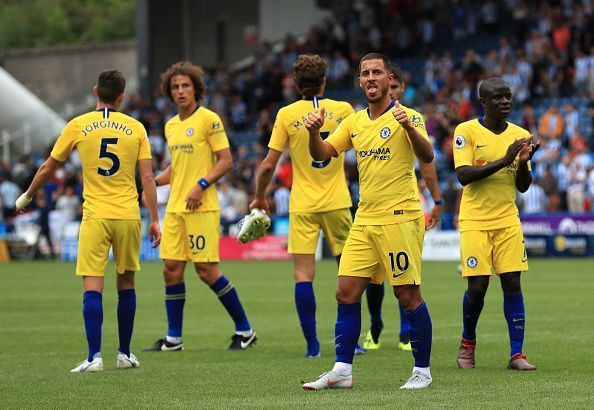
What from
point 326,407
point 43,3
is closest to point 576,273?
point 326,407

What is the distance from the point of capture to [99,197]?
34.8 feet

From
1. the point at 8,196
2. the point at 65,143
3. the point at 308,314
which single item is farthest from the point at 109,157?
the point at 8,196

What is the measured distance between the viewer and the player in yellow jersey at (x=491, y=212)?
33.3ft

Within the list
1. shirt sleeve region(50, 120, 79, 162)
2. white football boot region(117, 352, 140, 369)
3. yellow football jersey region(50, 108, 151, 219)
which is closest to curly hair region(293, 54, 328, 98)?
yellow football jersey region(50, 108, 151, 219)

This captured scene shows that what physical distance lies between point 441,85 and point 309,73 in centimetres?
2430

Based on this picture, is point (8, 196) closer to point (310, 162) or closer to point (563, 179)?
point (563, 179)

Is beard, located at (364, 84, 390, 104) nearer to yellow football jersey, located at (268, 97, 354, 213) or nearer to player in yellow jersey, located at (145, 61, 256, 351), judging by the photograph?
yellow football jersey, located at (268, 97, 354, 213)

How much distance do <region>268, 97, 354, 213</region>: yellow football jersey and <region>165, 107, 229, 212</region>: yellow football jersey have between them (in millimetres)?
907

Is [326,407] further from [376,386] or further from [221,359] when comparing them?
[221,359]

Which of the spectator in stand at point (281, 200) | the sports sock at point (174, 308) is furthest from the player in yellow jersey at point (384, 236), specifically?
the spectator in stand at point (281, 200)

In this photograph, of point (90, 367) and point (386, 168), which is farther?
point (90, 367)

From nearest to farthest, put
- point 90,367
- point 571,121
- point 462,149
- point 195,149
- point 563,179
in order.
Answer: point 462,149, point 90,367, point 195,149, point 563,179, point 571,121

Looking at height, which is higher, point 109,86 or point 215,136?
point 109,86

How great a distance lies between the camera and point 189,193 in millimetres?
12109
